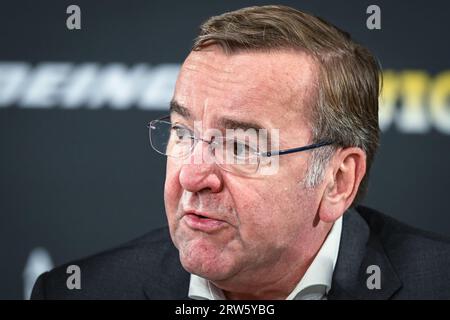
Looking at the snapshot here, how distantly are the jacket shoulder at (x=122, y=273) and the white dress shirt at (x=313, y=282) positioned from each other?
0.10 meters

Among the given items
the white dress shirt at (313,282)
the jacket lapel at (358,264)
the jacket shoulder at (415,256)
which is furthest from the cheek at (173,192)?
the jacket shoulder at (415,256)

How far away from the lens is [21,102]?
2572 millimetres

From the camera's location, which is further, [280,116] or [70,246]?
[70,246]

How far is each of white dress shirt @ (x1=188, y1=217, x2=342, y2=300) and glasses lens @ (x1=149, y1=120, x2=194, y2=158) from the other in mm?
344

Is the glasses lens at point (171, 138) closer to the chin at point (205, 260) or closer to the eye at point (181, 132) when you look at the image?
the eye at point (181, 132)

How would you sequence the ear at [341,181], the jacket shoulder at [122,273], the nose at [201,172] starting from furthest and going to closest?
1. the jacket shoulder at [122,273]
2. the ear at [341,181]
3. the nose at [201,172]

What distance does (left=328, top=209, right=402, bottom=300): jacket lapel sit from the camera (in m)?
1.93

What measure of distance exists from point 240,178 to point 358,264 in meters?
0.43

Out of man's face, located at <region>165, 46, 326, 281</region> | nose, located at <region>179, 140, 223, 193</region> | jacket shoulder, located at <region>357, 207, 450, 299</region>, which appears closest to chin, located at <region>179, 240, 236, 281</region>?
man's face, located at <region>165, 46, 326, 281</region>

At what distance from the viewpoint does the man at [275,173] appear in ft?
5.80
